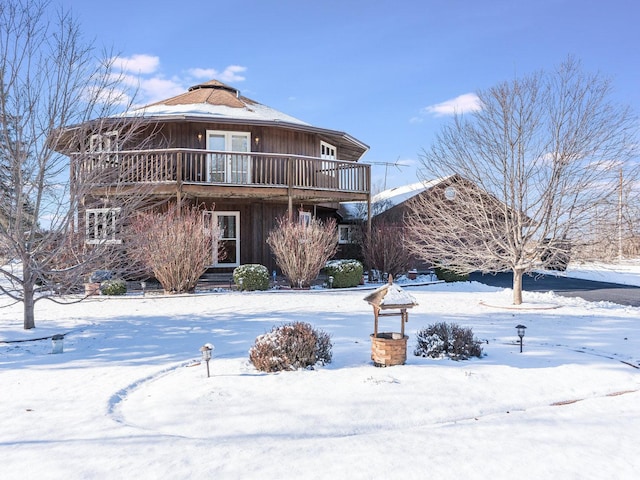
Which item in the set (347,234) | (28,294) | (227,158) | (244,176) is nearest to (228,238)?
(244,176)

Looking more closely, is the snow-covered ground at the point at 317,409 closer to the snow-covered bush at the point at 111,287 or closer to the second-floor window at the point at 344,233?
the snow-covered bush at the point at 111,287

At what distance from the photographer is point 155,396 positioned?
5.59 meters

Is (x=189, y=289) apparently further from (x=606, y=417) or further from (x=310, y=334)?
(x=606, y=417)

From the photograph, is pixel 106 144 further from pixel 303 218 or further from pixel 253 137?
pixel 253 137

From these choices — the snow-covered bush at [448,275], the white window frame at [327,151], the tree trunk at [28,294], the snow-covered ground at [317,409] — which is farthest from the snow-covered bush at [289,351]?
the white window frame at [327,151]

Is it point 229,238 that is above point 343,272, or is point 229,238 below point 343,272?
above

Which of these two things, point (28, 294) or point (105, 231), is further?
point (105, 231)

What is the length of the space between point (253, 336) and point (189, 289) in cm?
682

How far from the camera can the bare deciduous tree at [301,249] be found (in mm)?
15375

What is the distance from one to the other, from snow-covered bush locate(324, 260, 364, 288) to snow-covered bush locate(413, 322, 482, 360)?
29.3 ft

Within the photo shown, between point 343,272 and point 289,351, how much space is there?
999 centimetres

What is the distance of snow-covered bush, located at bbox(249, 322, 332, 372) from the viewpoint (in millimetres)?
6590

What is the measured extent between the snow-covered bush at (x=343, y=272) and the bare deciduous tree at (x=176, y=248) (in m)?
4.21

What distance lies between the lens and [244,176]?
18.5 meters
